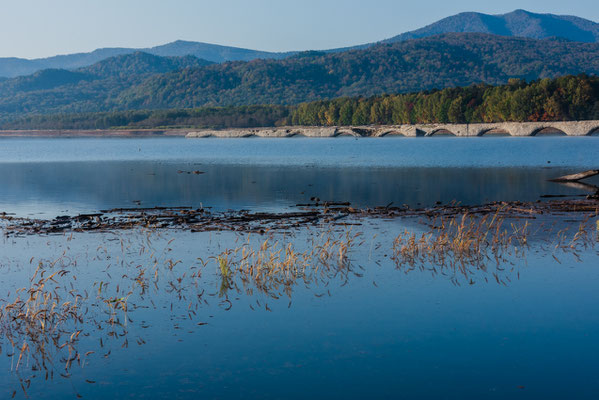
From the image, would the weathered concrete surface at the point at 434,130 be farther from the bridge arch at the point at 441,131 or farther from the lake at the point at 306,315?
the lake at the point at 306,315

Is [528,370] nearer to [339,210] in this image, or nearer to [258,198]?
[339,210]

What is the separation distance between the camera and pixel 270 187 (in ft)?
110

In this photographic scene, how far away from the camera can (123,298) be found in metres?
10.9

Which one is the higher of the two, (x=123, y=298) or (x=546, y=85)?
(x=546, y=85)

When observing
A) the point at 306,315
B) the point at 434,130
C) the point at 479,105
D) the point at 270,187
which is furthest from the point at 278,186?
the point at 479,105

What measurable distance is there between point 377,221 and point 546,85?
391 feet

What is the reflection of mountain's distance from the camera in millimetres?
27156

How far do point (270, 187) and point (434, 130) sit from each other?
103 m

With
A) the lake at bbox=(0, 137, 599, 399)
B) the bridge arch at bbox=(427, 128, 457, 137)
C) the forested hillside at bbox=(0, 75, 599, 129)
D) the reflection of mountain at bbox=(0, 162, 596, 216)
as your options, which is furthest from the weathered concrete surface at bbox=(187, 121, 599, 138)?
the lake at bbox=(0, 137, 599, 399)

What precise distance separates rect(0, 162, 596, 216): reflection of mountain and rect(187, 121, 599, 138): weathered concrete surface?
73.0 m

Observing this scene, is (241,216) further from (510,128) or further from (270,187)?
(510,128)

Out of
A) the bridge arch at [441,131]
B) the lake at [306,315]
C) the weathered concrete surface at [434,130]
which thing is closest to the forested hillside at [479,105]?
the bridge arch at [441,131]

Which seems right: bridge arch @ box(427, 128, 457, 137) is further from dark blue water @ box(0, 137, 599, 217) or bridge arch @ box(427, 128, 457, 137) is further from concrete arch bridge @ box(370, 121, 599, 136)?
dark blue water @ box(0, 137, 599, 217)

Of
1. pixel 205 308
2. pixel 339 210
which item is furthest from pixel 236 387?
pixel 339 210
